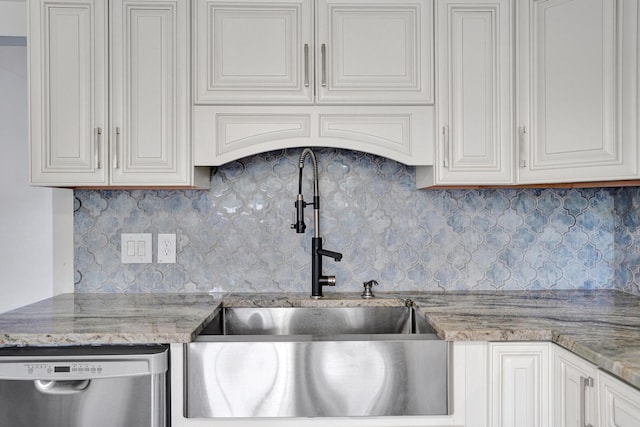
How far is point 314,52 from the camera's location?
1.95 m

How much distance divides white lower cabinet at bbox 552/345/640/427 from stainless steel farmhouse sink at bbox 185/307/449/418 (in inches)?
11.8

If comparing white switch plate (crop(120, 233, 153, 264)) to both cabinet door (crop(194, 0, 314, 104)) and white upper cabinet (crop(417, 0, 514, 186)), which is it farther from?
white upper cabinet (crop(417, 0, 514, 186))

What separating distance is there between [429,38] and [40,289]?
2258 millimetres

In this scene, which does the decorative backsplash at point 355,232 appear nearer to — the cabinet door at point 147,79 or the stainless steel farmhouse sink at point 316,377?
the cabinet door at point 147,79

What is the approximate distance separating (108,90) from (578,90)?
5.40ft

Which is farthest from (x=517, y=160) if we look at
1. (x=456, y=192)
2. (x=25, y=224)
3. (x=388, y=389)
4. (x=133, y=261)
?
(x=25, y=224)

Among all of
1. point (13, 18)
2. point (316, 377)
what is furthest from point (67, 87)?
point (316, 377)

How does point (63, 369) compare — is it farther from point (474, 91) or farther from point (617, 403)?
point (474, 91)

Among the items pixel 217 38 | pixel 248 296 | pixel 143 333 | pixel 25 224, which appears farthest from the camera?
pixel 25 224

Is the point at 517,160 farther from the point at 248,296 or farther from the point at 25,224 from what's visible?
the point at 25,224

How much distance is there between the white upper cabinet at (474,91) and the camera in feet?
6.39

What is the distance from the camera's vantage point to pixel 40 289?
275cm

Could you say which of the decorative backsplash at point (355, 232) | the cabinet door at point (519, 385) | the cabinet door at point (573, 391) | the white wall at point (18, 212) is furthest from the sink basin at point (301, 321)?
the white wall at point (18, 212)

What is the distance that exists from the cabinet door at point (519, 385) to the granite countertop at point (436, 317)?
0.04 metres
